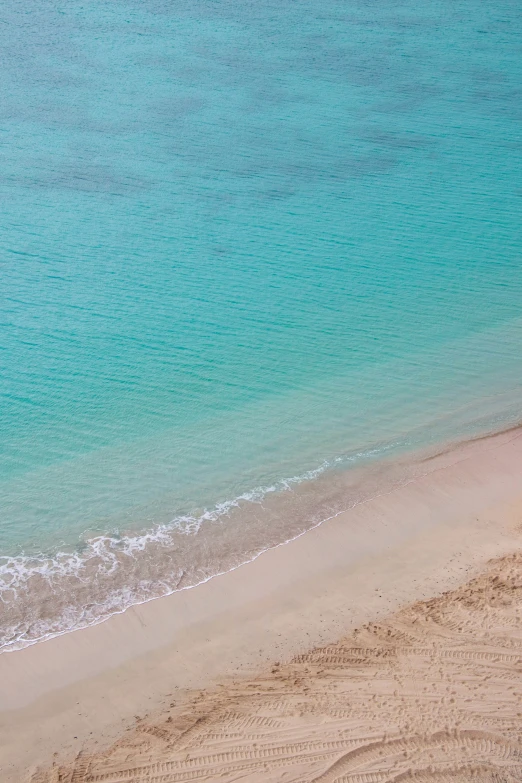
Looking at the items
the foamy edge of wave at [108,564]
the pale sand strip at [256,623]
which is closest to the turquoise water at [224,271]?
the foamy edge of wave at [108,564]

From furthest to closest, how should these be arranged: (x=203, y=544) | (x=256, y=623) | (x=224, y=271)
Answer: (x=224, y=271)
(x=203, y=544)
(x=256, y=623)

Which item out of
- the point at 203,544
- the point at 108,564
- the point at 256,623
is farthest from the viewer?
the point at 203,544

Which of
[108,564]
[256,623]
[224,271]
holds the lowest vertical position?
[256,623]

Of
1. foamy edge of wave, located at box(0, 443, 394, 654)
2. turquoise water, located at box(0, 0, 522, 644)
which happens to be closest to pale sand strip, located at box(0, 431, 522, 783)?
foamy edge of wave, located at box(0, 443, 394, 654)

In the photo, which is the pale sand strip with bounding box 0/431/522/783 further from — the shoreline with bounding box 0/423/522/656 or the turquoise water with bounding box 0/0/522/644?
the turquoise water with bounding box 0/0/522/644

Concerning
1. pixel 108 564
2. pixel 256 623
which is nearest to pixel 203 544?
pixel 108 564

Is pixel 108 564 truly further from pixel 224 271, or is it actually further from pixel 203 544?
pixel 224 271
